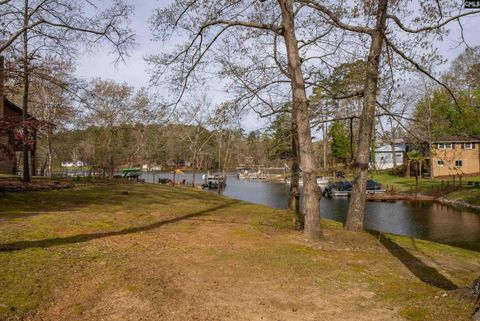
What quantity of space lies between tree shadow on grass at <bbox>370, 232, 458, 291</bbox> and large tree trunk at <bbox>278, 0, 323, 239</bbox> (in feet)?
5.87

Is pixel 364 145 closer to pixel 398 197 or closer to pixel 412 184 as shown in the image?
pixel 398 197

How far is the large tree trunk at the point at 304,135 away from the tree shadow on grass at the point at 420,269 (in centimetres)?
179

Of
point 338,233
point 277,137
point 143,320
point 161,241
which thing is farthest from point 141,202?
point 143,320

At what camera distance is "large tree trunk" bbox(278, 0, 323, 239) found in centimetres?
886

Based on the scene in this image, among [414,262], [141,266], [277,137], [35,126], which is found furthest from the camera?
[277,137]

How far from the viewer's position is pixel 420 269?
23.5 ft

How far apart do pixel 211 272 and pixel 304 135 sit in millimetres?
4298

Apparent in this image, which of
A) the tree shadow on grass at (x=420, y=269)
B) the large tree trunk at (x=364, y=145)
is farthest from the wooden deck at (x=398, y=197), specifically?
the tree shadow on grass at (x=420, y=269)

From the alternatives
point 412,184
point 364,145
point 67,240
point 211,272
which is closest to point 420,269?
point 364,145

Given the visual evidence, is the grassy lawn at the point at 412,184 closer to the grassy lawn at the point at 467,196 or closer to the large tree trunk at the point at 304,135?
the grassy lawn at the point at 467,196

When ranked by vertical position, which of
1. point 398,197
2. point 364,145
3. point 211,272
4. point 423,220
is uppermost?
point 364,145

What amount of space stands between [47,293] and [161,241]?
3.27 metres

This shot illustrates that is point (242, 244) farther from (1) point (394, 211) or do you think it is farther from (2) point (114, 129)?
(2) point (114, 129)

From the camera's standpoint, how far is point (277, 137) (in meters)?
13.1
